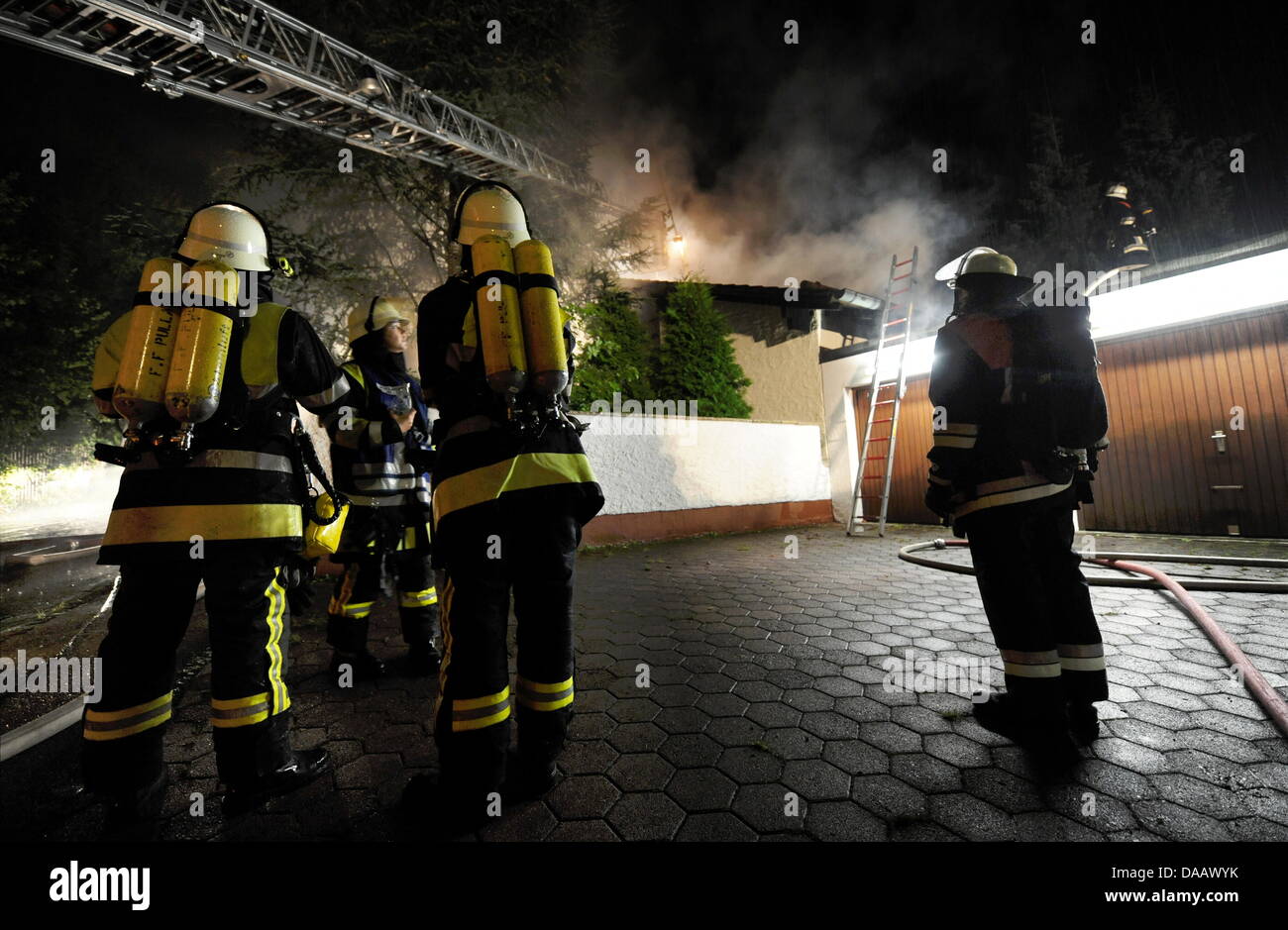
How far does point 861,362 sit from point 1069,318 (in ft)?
25.8

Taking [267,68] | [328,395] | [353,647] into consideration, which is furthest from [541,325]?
[267,68]

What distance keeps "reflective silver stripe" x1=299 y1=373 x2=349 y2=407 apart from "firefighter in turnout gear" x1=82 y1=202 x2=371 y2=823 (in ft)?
0.59

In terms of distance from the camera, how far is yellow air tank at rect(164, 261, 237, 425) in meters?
1.69

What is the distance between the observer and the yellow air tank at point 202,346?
5.54 feet

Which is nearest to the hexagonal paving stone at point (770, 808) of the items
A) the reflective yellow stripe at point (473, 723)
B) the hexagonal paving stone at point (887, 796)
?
the hexagonal paving stone at point (887, 796)

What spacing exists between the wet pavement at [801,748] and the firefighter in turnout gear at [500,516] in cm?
23

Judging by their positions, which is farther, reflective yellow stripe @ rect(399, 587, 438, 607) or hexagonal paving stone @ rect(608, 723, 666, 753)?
reflective yellow stripe @ rect(399, 587, 438, 607)

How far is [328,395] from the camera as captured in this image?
218cm

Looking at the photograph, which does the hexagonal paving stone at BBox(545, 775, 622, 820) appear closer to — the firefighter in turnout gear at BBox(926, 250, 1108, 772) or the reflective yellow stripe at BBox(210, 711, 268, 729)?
the reflective yellow stripe at BBox(210, 711, 268, 729)

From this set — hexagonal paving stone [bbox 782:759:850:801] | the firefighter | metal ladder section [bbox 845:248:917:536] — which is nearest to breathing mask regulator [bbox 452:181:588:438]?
hexagonal paving stone [bbox 782:759:850:801]

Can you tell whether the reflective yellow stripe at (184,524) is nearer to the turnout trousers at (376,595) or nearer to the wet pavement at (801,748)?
the wet pavement at (801,748)
